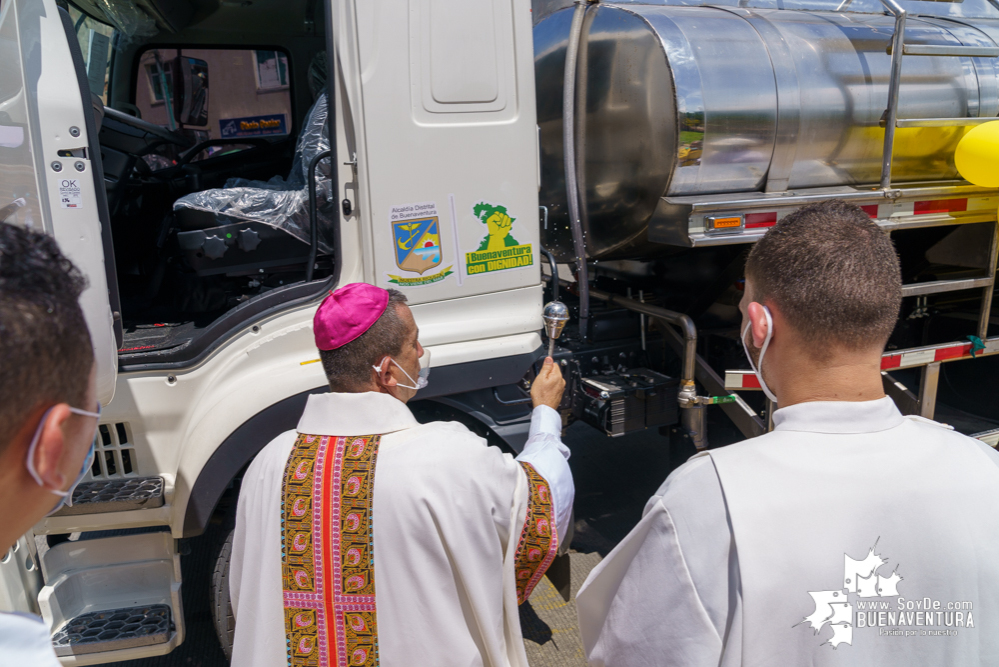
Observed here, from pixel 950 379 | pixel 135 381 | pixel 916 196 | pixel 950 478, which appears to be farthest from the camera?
pixel 950 379

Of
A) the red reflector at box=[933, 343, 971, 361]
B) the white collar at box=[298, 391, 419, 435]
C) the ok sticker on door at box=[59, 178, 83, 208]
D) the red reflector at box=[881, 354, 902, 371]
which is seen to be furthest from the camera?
the red reflector at box=[933, 343, 971, 361]

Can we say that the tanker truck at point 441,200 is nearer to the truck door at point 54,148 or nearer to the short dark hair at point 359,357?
the truck door at point 54,148

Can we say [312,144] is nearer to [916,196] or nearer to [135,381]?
[135,381]

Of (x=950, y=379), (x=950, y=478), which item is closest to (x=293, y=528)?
(x=950, y=478)

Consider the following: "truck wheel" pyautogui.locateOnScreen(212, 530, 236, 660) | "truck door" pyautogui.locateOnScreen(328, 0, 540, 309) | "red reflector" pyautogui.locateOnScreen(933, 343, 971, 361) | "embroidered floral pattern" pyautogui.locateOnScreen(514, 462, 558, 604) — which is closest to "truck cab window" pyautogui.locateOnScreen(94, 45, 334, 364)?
"truck door" pyautogui.locateOnScreen(328, 0, 540, 309)

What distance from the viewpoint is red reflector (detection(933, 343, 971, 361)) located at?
328 cm

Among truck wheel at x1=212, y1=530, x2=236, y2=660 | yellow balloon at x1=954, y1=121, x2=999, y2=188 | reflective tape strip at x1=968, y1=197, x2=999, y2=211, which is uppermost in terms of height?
yellow balloon at x1=954, y1=121, x2=999, y2=188

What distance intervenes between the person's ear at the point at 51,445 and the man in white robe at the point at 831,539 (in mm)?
770

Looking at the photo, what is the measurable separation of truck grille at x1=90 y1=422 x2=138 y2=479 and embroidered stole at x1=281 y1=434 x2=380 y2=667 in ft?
4.10

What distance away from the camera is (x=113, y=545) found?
2.36 meters

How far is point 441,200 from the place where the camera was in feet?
7.86

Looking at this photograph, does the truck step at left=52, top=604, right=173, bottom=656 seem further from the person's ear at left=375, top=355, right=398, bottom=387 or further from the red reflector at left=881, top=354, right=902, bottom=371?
the red reflector at left=881, top=354, right=902, bottom=371

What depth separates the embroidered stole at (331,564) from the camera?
137cm

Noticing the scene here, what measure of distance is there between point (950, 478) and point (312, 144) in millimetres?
2231
